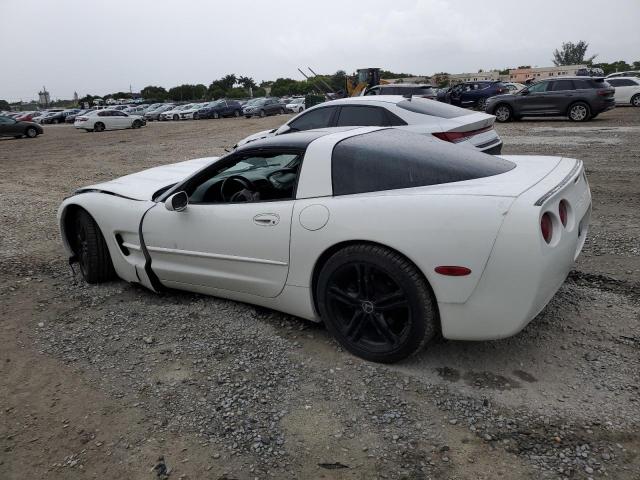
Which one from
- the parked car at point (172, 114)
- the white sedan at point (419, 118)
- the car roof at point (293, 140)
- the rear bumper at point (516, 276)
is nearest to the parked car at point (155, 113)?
the parked car at point (172, 114)

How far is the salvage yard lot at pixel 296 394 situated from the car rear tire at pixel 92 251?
0.56 ft

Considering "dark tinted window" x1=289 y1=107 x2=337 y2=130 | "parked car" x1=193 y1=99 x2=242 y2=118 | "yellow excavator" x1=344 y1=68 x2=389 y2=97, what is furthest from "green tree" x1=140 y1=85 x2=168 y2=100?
"dark tinted window" x1=289 y1=107 x2=337 y2=130

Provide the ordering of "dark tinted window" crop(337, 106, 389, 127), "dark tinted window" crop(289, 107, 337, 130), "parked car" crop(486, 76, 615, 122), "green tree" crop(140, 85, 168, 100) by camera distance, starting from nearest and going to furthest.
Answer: "dark tinted window" crop(337, 106, 389, 127)
"dark tinted window" crop(289, 107, 337, 130)
"parked car" crop(486, 76, 615, 122)
"green tree" crop(140, 85, 168, 100)

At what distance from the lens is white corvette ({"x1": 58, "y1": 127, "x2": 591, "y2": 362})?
2506 mm

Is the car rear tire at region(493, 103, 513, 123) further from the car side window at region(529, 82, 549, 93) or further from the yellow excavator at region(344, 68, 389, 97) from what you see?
the yellow excavator at region(344, 68, 389, 97)

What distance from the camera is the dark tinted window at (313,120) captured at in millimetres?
7781

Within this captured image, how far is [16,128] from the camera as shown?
25844 millimetres

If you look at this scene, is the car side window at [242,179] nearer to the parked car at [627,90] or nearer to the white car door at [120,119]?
the parked car at [627,90]

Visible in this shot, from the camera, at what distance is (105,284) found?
4.55 m

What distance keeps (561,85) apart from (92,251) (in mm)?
16496

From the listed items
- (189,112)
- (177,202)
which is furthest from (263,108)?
(177,202)

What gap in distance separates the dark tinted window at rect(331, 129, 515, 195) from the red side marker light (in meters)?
0.55

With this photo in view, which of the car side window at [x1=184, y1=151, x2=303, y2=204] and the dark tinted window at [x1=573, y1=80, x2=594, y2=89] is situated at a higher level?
the dark tinted window at [x1=573, y1=80, x2=594, y2=89]

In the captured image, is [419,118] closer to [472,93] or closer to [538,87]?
[538,87]
